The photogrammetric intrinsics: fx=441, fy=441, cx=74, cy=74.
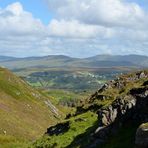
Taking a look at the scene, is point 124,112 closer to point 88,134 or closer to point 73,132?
point 88,134

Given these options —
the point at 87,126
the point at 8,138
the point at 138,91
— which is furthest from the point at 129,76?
the point at 8,138

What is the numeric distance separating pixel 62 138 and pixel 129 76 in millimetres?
25738

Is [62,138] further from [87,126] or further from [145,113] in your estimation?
[145,113]

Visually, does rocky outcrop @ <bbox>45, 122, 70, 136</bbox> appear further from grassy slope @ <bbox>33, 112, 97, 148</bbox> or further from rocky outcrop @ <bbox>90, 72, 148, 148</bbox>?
rocky outcrop @ <bbox>90, 72, 148, 148</bbox>

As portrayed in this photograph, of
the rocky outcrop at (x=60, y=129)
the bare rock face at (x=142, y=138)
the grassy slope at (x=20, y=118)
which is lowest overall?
the grassy slope at (x=20, y=118)

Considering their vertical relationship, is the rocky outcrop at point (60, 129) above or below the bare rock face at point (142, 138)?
below

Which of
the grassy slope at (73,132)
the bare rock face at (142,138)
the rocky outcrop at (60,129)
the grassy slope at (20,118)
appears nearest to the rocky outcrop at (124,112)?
the grassy slope at (73,132)

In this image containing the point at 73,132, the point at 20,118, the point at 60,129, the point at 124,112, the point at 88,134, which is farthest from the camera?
the point at 20,118

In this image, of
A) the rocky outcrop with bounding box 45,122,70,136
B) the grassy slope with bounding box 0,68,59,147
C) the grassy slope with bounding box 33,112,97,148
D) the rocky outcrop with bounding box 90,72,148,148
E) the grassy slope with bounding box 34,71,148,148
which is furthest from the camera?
the grassy slope with bounding box 0,68,59,147

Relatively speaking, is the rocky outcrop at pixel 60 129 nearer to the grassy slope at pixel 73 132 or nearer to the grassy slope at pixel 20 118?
the grassy slope at pixel 73 132

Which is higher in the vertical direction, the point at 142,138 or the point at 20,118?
the point at 142,138

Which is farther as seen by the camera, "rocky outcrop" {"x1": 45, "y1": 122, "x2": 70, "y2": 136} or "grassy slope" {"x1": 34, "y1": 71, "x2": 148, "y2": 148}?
"rocky outcrop" {"x1": 45, "y1": 122, "x2": 70, "y2": 136}

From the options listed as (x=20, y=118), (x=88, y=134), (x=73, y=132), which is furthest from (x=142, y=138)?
(x=20, y=118)

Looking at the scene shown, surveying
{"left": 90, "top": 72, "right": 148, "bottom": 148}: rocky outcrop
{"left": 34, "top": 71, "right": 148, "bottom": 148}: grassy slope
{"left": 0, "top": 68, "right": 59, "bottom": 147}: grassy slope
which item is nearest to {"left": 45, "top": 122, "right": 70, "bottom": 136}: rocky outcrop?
{"left": 34, "top": 71, "right": 148, "bottom": 148}: grassy slope
